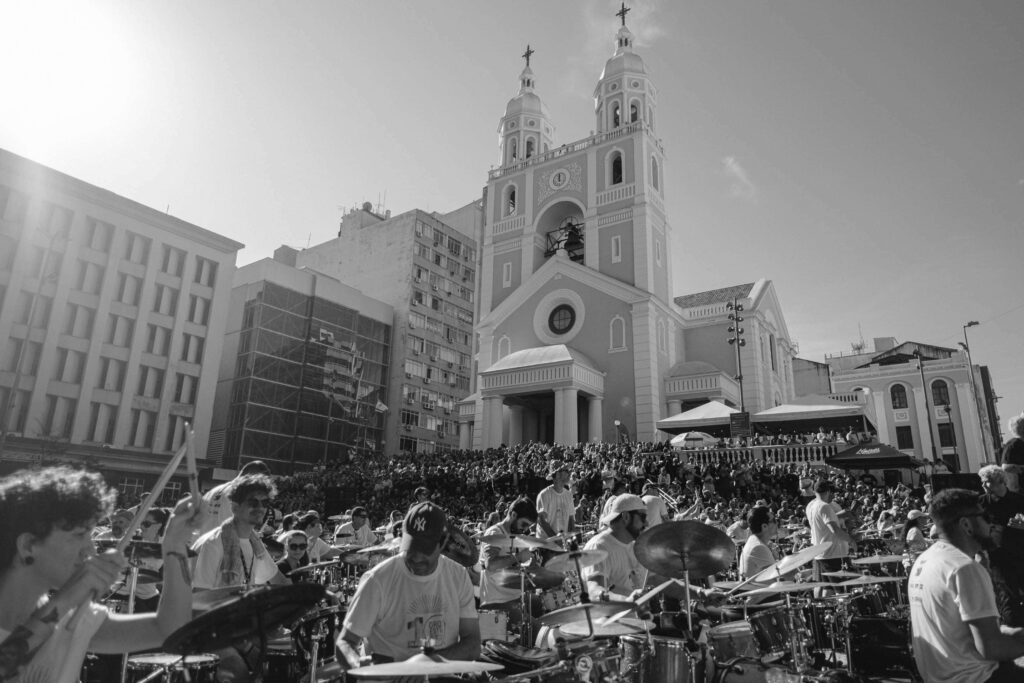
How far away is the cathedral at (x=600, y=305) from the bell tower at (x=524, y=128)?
0.26 ft

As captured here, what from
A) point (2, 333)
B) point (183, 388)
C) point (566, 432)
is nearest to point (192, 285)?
point (183, 388)

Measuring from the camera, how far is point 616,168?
3534cm

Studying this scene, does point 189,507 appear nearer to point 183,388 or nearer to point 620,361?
point 620,361

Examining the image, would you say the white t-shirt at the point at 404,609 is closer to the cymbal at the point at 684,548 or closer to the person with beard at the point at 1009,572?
the cymbal at the point at 684,548

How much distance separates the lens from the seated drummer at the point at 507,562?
7.05m

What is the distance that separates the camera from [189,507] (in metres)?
2.72

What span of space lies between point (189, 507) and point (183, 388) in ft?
127

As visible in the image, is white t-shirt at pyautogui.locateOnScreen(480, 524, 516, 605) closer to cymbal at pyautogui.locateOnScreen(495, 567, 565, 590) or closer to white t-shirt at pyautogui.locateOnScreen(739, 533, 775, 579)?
cymbal at pyautogui.locateOnScreen(495, 567, 565, 590)

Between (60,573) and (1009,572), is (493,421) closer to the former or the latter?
(1009,572)

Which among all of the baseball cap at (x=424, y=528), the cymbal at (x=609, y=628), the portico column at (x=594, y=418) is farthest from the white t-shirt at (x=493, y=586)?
the portico column at (x=594, y=418)

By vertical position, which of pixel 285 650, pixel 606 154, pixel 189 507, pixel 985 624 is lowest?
pixel 285 650

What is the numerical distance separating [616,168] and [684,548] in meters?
32.8

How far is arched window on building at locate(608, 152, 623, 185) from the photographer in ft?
115

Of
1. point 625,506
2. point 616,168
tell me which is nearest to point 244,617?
point 625,506
